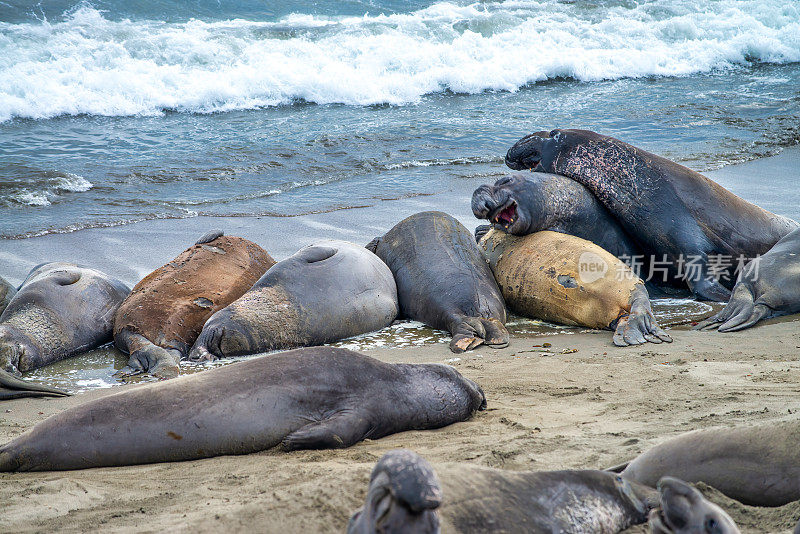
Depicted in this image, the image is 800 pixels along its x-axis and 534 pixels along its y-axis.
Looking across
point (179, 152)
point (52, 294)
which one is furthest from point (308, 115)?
point (52, 294)

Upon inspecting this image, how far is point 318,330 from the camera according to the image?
18.8 ft

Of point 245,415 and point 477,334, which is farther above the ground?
point 245,415

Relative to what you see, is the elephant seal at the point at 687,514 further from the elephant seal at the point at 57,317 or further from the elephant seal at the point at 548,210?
the elephant seal at the point at 548,210

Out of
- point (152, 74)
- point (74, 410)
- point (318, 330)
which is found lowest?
point (318, 330)

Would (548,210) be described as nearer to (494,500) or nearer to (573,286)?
(573,286)

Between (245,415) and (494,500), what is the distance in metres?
1.51

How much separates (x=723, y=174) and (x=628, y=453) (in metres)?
8.53

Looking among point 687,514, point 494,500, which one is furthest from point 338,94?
point 687,514

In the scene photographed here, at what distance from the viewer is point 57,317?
Answer: 5.74 meters

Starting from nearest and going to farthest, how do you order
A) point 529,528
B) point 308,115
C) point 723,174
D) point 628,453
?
1. point 529,528
2. point 628,453
3. point 723,174
4. point 308,115

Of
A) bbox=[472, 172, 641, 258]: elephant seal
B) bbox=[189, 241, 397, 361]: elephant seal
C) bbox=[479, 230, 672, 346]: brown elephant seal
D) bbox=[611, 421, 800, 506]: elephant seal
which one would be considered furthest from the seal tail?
bbox=[472, 172, 641, 258]: elephant seal

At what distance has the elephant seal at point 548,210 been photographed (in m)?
6.70

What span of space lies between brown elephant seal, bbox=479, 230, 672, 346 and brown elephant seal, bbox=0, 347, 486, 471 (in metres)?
2.29

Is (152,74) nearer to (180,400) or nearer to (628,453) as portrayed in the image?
(180,400)
